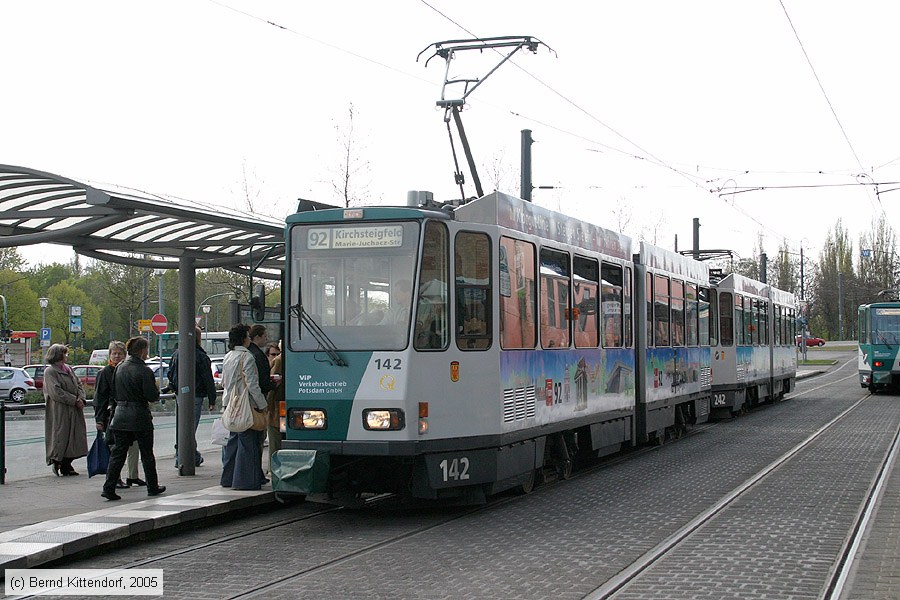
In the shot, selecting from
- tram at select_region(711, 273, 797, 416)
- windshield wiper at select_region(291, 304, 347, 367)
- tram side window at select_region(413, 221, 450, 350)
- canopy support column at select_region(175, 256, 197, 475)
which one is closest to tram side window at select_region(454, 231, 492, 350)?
tram side window at select_region(413, 221, 450, 350)

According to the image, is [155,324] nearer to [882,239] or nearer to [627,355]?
A: [627,355]

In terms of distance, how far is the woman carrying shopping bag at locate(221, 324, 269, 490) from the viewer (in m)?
11.2

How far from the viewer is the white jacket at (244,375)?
1116 centimetres

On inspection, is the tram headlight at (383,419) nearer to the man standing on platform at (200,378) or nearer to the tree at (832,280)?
the man standing on platform at (200,378)

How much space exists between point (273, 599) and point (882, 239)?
327 feet

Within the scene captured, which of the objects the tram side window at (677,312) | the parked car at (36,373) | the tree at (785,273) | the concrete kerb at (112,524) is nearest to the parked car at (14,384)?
the parked car at (36,373)

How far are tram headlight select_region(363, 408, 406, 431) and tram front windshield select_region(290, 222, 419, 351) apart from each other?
22.9 inches

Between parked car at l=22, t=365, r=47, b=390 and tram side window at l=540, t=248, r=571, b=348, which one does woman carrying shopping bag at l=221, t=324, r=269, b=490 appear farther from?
parked car at l=22, t=365, r=47, b=390

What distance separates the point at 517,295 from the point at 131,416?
413 cm

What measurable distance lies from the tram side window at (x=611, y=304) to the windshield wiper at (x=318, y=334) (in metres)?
5.01

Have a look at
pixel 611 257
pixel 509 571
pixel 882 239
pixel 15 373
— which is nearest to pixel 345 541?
pixel 509 571

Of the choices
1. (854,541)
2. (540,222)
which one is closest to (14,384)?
(540,222)

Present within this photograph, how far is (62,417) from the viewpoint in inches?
503

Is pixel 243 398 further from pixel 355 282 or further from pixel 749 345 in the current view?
pixel 749 345
